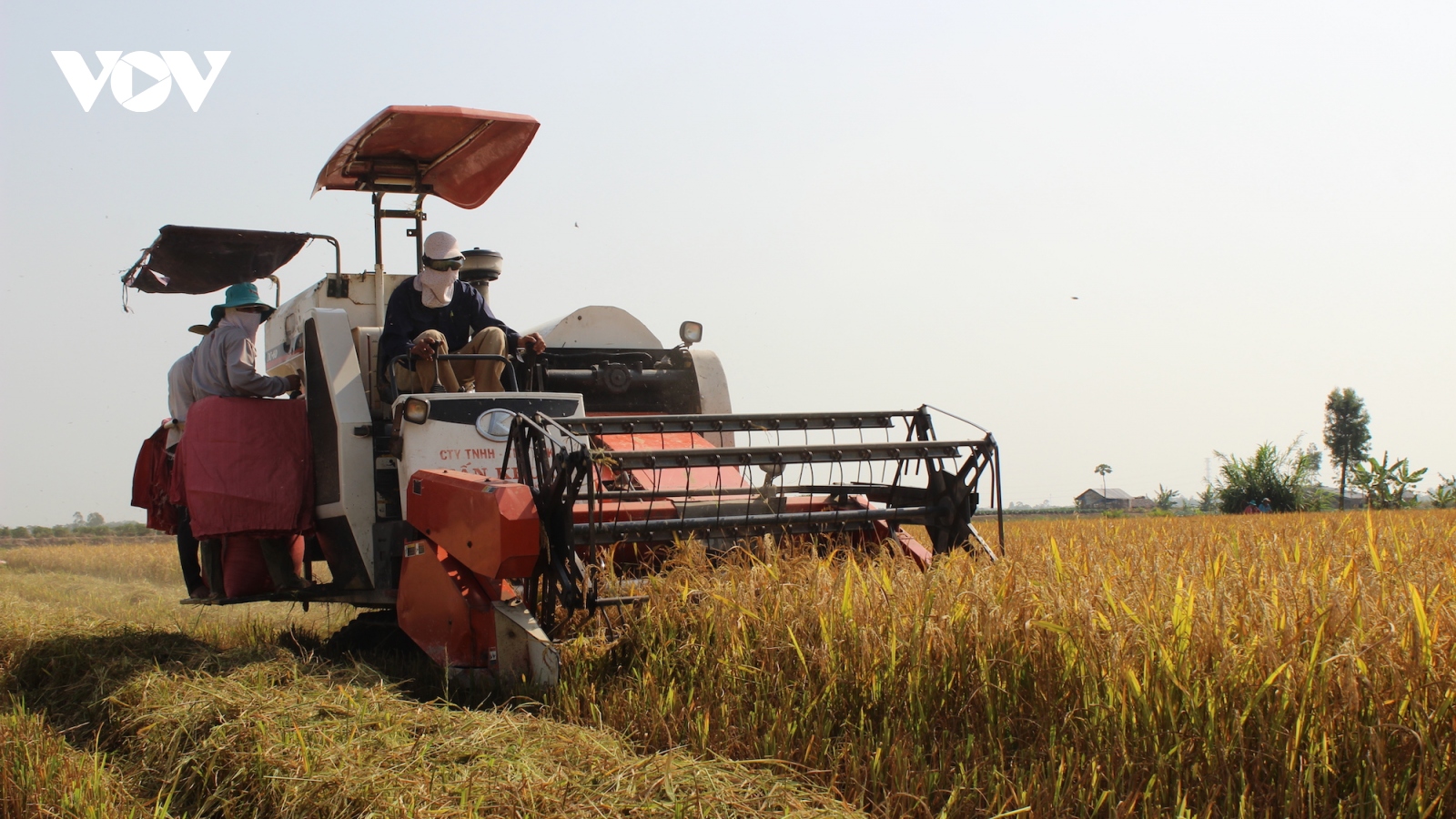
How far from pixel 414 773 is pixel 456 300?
3824 mm

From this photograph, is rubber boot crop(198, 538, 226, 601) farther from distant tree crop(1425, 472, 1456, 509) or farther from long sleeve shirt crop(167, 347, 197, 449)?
distant tree crop(1425, 472, 1456, 509)

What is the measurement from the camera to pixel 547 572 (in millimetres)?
4684

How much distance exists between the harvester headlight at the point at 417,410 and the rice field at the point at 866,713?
4.19 feet

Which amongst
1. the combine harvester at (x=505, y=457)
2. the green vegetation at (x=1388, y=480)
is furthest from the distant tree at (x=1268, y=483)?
the combine harvester at (x=505, y=457)

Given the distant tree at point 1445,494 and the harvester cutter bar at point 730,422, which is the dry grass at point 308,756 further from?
the distant tree at point 1445,494

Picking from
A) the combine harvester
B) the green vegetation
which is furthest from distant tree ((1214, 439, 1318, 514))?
the combine harvester

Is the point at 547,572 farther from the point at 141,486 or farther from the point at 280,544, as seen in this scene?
the point at 141,486

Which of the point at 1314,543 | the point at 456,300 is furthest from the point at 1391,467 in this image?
the point at 456,300

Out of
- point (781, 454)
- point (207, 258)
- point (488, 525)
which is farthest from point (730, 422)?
point (207, 258)

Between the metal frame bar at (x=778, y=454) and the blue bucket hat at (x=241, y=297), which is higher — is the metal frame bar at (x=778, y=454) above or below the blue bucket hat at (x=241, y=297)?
below

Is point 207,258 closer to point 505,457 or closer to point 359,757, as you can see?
point 505,457

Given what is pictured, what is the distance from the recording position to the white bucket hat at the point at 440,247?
255 inches

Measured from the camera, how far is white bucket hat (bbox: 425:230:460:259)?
6473 millimetres

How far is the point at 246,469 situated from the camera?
6.04m
